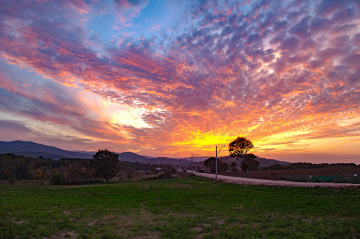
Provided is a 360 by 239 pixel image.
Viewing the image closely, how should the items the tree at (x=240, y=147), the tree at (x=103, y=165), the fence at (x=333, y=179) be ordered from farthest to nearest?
the tree at (x=240, y=147) < the tree at (x=103, y=165) < the fence at (x=333, y=179)

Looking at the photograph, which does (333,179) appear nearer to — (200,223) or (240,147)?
(200,223)

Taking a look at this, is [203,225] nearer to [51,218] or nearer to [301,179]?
[51,218]

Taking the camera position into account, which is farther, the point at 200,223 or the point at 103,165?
the point at 103,165

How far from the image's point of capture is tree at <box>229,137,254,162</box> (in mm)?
84438

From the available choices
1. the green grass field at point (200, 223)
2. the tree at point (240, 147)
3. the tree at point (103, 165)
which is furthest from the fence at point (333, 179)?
the tree at point (103, 165)

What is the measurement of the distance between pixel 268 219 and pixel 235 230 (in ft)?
10.8

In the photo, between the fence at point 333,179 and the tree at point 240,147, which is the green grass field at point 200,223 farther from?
the tree at point 240,147

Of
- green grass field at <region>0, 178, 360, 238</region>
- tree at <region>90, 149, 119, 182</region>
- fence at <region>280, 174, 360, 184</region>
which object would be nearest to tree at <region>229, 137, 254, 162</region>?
fence at <region>280, 174, 360, 184</region>

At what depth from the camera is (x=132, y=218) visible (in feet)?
47.8

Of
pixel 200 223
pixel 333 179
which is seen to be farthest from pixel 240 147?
pixel 200 223

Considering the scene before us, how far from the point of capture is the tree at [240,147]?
84.4m

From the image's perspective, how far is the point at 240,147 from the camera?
278 feet

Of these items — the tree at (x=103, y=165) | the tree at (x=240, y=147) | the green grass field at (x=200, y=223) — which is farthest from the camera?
the tree at (x=240, y=147)

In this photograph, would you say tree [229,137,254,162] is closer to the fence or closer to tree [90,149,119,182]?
the fence
